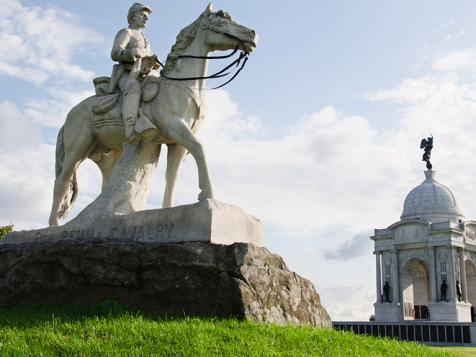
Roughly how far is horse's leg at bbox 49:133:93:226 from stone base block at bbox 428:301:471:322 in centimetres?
3606

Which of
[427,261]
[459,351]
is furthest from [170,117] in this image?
[427,261]

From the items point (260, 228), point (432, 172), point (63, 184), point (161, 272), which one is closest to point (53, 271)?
point (161, 272)

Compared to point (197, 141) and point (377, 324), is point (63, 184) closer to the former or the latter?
point (197, 141)

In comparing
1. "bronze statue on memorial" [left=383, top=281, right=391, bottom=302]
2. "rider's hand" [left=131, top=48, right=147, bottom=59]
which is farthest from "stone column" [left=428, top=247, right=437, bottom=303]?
"rider's hand" [left=131, top=48, right=147, bottom=59]

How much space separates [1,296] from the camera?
339 inches

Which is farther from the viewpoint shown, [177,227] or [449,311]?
[449,311]

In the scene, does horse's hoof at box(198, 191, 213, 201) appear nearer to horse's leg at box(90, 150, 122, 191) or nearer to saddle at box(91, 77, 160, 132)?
saddle at box(91, 77, 160, 132)

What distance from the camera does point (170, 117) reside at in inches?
352

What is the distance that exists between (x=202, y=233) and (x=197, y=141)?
145 cm

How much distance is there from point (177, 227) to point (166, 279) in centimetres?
80

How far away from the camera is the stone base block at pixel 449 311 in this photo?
4097cm

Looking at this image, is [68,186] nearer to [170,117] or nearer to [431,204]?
[170,117]

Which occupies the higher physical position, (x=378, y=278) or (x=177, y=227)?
(x=378, y=278)

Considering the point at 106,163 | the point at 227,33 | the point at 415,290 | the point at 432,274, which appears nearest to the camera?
the point at 227,33
